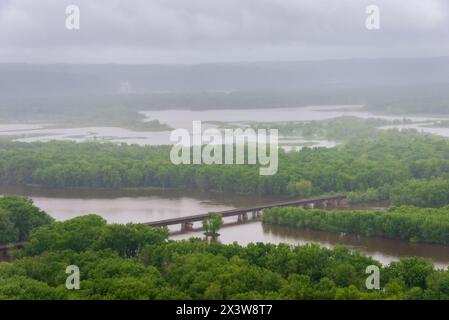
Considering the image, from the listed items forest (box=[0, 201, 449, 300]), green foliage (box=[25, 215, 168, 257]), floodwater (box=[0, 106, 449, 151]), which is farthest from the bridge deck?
floodwater (box=[0, 106, 449, 151])

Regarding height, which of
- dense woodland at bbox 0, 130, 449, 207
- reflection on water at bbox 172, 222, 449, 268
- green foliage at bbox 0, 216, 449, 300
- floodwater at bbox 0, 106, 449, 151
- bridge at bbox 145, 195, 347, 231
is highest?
floodwater at bbox 0, 106, 449, 151

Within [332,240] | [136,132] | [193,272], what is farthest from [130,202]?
[136,132]

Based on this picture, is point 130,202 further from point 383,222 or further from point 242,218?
point 383,222

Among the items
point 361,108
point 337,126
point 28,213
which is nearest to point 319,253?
point 28,213

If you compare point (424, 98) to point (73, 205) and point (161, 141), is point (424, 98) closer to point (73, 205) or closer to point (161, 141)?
point (161, 141)

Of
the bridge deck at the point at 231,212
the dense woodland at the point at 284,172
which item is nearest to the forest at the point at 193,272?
the bridge deck at the point at 231,212

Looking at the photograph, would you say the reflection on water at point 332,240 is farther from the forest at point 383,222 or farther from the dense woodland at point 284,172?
the dense woodland at point 284,172

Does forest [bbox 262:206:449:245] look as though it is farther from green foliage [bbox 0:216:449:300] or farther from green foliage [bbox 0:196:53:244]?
green foliage [bbox 0:196:53:244]
